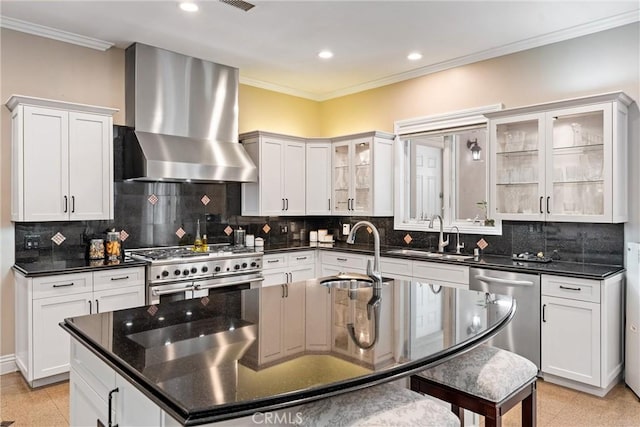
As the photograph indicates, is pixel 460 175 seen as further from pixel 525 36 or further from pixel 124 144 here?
pixel 124 144

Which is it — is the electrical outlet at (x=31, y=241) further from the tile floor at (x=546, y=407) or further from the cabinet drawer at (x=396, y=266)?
the cabinet drawer at (x=396, y=266)

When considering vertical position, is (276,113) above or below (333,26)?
below

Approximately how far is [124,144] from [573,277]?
4.16m

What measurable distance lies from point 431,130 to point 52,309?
409 cm

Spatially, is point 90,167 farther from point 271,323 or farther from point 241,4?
point 271,323

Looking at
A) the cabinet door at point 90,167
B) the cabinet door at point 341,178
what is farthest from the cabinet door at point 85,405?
the cabinet door at point 341,178

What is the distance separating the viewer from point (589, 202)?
3605mm

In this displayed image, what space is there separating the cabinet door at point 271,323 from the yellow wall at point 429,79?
9.01ft

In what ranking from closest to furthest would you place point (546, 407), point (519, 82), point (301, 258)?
point (546, 407) → point (519, 82) → point (301, 258)

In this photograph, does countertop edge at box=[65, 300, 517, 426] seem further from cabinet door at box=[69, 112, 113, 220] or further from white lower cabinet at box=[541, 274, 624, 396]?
cabinet door at box=[69, 112, 113, 220]

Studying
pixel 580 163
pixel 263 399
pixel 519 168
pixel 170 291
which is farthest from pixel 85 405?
pixel 580 163

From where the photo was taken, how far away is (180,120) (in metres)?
4.50

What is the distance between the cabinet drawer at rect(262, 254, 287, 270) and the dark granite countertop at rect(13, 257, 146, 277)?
1374 mm

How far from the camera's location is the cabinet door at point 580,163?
349cm
